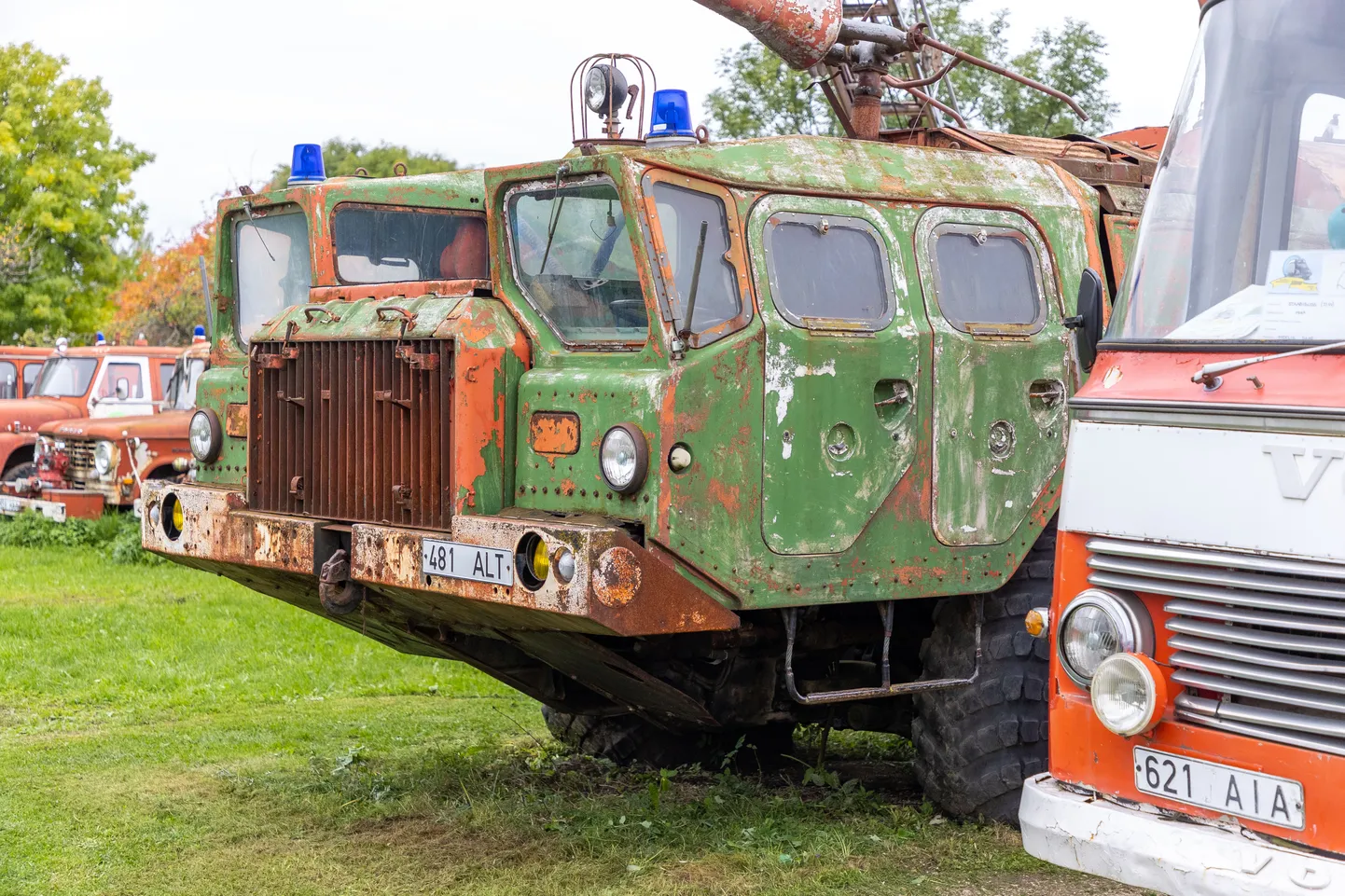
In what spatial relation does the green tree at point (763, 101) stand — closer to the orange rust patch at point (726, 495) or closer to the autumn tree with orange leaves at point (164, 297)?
the orange rust patch at point (726, 495)

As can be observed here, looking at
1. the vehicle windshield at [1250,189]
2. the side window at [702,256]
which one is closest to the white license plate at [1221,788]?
the vehicle windshield at [1250,189]

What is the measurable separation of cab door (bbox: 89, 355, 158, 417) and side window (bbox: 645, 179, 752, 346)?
1242 cm

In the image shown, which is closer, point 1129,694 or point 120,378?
point 1129,694

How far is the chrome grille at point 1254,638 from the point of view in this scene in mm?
3900

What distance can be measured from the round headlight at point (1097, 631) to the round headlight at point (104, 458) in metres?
12.6

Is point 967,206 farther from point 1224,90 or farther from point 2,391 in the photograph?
point 2,391

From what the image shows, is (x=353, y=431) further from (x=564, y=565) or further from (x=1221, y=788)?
(x=1221, y=788)

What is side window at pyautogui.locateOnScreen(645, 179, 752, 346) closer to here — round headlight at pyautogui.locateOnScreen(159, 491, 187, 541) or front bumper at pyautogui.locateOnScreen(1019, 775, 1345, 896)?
front bumper at pyautogui.locateOnScreen(1019, 775, 1345, 896)

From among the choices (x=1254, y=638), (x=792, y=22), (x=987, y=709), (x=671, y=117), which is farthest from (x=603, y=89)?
(x=1254, y=638)

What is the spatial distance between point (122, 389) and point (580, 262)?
12.3 m

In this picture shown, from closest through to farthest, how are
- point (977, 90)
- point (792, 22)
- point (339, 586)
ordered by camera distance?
point (339, 586) < point (792, 22) < point (977, 90)

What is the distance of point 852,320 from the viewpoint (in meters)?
6.21

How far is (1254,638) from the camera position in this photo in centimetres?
404

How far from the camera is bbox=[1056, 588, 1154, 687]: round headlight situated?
4336 millimetres
